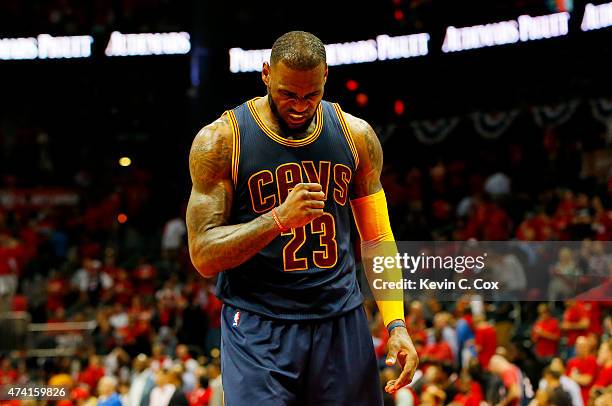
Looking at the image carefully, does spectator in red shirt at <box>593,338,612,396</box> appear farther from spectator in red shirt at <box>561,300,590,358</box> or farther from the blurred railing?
the blurred railing

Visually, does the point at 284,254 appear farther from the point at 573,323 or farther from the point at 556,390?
the point at 573,323

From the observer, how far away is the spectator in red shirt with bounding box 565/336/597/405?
31.2 ft

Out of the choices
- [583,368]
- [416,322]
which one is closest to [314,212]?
[583,368]

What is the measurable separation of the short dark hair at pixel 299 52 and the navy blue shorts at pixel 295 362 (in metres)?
0.97

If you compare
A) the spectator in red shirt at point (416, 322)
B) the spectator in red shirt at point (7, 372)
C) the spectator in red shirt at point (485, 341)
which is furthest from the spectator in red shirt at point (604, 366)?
the spectator in red shirt at point (7, 372)

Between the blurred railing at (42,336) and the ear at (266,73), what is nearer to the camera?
the ear at (266,73)

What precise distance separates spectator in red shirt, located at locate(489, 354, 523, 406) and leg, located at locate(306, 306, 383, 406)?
5.90m

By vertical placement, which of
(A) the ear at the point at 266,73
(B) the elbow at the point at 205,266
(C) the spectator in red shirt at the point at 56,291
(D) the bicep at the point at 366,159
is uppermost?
(A) the ear at the point at 266,73

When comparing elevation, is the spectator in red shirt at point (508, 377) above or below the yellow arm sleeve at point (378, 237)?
below

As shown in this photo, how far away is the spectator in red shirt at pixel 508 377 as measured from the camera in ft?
31.2

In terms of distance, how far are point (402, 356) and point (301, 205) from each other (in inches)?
34.1

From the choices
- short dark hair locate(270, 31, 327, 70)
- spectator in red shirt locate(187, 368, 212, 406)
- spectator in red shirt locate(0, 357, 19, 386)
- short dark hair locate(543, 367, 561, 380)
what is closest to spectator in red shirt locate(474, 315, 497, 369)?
short dark hair locate(543, 367, 561, 380)

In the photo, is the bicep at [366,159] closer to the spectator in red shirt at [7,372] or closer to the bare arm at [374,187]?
the bare arm at [374,187]

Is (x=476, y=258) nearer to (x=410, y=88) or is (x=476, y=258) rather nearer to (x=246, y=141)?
(x=246, y=141)
